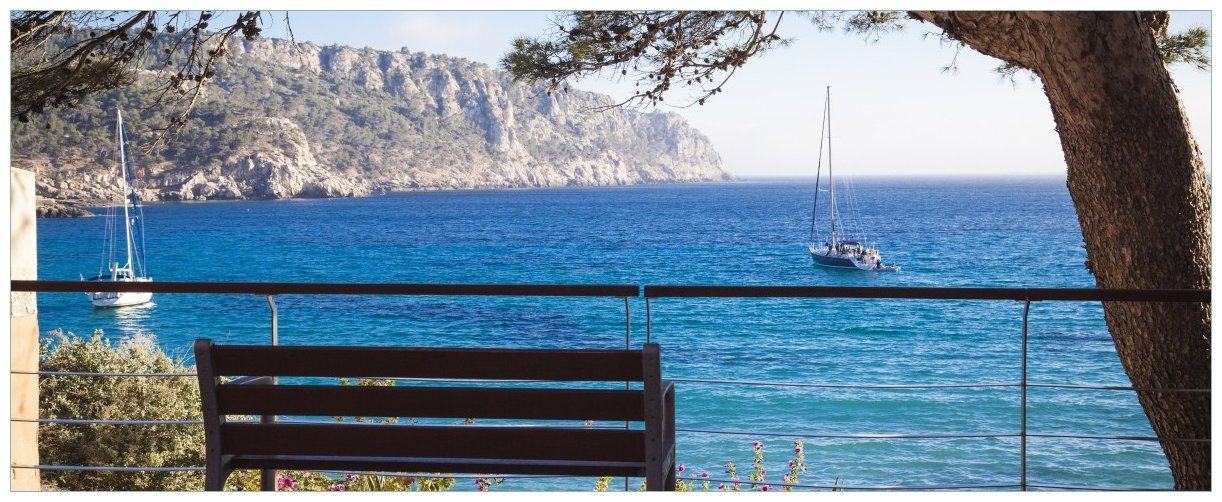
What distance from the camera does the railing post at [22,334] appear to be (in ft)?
9.95

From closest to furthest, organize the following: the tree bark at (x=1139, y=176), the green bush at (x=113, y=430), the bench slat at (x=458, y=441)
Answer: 1. the bench slat at (x=458, y=441)
2. the tree bark at (x=1139, y=176)
3. the green bush at (x=113, y=430)

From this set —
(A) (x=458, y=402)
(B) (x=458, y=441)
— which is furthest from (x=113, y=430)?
(A) (x=458, y=402)

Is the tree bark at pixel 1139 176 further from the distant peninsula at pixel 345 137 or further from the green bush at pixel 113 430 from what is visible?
the distant peninsula at pixel 345 137

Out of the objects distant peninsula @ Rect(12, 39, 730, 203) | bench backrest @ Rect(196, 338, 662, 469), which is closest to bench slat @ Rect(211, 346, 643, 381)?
bench backrest @ Rect(196, 338, 662, 469)

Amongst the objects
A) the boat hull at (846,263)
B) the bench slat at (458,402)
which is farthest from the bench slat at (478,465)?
the boat hull at (846,263)

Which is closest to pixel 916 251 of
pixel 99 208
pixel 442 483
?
pixel 99 208

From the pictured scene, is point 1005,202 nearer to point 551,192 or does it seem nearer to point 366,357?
point 551,192

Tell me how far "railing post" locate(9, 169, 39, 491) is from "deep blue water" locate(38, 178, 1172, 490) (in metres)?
2.40

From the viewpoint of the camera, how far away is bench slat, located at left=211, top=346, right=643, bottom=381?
1.66 metres

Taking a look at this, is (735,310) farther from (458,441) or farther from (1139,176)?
(458,441)

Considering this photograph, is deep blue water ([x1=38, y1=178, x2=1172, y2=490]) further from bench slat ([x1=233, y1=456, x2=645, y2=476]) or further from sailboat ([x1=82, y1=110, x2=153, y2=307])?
bench slat ([x1=233, y1=456, x2=645, y2=476])

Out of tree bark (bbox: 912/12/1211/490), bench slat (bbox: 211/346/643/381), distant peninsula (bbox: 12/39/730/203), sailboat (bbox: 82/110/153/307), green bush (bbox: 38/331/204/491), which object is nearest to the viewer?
bench slat (bbox: 211/346/643/381)

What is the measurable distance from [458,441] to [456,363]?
0.61 feet
